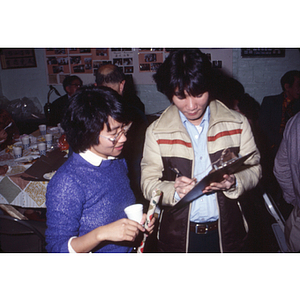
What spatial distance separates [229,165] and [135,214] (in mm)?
568

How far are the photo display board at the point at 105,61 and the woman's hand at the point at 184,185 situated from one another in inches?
165

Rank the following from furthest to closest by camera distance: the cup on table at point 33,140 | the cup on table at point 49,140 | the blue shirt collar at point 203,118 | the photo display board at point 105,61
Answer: the photo display board at point 105,61 < the cup on table at point 33,140 < the cup on table at point 49,140 < the blue shirt collar at point 203,118

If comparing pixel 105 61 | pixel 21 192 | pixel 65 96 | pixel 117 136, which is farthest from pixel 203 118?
pixel 105 61

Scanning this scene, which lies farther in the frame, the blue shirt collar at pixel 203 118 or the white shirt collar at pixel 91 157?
the blue shirt collar at pixel 203 118

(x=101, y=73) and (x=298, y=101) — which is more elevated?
(x=101, y=73)

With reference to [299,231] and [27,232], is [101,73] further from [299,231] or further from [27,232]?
[299,231]

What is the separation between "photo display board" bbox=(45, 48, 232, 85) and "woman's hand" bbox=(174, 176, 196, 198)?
4.19 meters

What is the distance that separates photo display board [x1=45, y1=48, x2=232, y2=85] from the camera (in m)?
5.11

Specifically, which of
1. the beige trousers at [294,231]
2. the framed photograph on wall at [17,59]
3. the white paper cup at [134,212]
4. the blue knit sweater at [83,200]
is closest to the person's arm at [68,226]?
the blue knit sweater at [83,200]

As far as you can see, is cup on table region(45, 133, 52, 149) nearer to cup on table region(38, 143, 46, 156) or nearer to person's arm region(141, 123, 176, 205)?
cup on table region(38, 143, 46, 156)

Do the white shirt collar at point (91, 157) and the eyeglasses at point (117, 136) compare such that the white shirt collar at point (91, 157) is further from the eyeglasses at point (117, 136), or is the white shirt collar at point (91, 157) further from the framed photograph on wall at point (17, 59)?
the framed photograph on wall at point (17, 59)

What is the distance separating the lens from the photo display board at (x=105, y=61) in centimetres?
511
